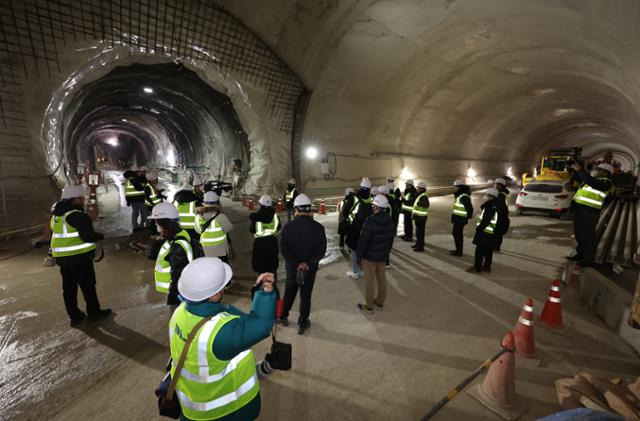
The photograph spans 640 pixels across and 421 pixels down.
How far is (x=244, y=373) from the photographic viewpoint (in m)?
1.83

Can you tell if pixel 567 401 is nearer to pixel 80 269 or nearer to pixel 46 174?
pixel 80 269

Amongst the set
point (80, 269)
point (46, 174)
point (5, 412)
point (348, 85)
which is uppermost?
point (348, 85)

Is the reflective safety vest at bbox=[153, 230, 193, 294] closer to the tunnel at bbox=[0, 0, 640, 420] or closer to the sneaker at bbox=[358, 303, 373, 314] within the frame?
the tunnel at bbox=[0, 0, 640, 420]

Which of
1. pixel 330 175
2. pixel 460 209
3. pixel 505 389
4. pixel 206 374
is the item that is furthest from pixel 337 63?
pixel 206 374

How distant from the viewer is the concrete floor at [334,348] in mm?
2811

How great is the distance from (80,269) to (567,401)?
5603 mm

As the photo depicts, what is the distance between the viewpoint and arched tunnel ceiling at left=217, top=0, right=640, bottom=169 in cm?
860

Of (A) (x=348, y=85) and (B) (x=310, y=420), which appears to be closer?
(B) (x=310, y=420)

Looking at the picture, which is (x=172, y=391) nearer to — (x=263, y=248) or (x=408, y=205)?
(x=263, y=248)

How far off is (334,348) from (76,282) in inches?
139

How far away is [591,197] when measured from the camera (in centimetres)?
509

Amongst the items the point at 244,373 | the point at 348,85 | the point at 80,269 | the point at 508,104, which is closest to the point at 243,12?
the point at 348,85

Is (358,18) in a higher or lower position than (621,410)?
higher

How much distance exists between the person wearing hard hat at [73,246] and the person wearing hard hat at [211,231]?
1.38 meters
